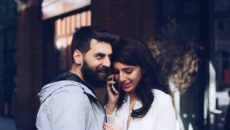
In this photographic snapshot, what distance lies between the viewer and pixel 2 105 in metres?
18.8

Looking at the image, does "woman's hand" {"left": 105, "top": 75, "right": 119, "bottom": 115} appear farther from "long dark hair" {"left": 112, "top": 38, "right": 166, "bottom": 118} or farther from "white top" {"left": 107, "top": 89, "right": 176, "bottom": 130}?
"white top" {"left": 107, "top": 89, "right": 176, "bottom": 130}

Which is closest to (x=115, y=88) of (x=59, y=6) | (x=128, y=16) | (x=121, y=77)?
(x=121, y=77)

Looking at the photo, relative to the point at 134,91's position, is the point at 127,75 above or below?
above

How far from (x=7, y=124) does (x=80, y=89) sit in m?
13.6

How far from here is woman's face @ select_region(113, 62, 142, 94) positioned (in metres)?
3.29

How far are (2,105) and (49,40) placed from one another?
22.1ft

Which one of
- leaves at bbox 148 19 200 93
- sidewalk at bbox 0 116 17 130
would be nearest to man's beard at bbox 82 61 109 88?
leaves at bbox 148 19 200 93

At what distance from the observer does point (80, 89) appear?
2627 mm

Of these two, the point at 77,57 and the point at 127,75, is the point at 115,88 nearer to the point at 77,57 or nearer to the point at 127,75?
the point at 127,75

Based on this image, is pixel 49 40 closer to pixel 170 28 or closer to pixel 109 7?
pixel 109 7

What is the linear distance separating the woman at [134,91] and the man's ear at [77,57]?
1.36 ft

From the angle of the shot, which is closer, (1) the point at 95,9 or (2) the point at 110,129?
(2) the point at 110,129

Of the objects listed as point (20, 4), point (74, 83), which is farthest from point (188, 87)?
point (20, 4)

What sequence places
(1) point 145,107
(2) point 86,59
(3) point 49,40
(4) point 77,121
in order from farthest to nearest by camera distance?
(3) point 49,40, (1) point 145,107, (2) point 86,59, (4) point 77,121
